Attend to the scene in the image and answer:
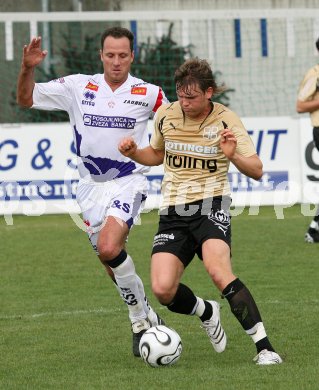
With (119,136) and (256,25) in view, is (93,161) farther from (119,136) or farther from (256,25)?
(256,25)

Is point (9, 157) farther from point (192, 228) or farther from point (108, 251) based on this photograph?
point (192, 228)

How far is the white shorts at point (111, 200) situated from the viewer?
27.0 feet

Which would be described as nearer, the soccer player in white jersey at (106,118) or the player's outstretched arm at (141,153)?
the player's outstretched arm at (141,153)

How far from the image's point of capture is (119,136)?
27.6 ft

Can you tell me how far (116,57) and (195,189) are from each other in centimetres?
140

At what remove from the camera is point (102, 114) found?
842 centimetres

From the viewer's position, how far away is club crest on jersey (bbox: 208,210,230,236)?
741 cm

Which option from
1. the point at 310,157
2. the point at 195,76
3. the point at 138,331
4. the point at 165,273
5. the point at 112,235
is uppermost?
the point at 195,76

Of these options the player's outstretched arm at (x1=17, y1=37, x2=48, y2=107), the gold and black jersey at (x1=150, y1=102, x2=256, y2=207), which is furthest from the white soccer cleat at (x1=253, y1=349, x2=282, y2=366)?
the player's outstretched arm at (x1=17, y1=37, x2=48, y2=107)

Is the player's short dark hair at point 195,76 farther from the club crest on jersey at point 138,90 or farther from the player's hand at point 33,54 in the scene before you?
the player's hand at point 33,54

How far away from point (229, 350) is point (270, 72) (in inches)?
570

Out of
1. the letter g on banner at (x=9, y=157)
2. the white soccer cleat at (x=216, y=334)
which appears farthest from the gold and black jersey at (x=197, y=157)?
the letter g on banner at (x=9, y=157)

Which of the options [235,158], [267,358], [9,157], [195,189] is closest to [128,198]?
[195,189]

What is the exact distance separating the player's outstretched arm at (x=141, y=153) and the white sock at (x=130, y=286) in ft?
2.40
